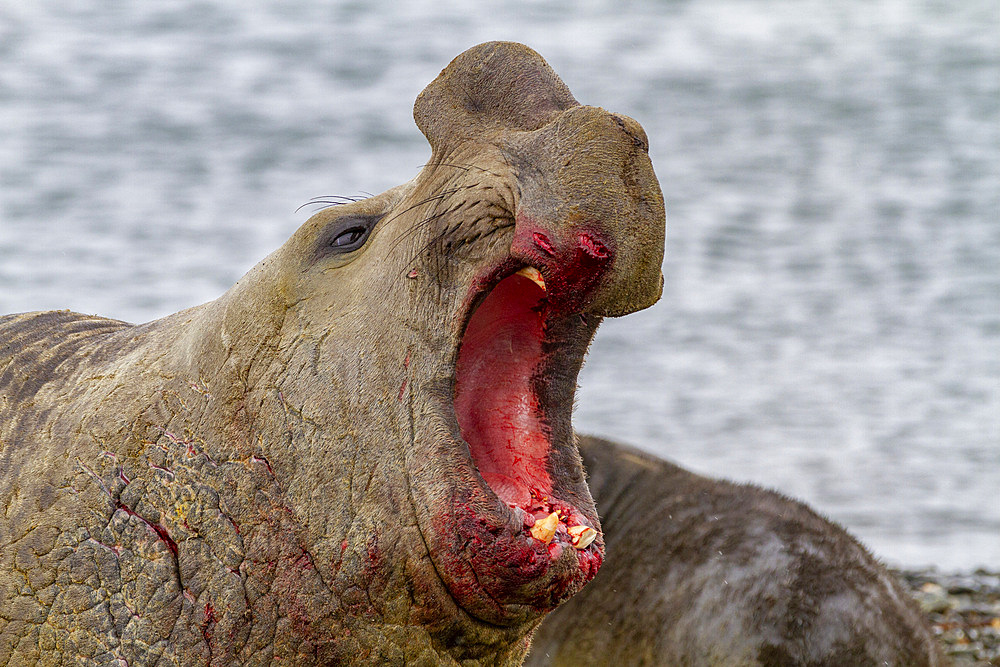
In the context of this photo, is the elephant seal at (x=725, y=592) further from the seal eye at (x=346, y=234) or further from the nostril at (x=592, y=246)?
the nostril at (x=592, y=246)

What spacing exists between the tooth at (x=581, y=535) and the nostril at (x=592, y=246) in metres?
0.56

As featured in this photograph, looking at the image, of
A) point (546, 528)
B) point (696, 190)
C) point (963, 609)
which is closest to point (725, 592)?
point (963, 609)

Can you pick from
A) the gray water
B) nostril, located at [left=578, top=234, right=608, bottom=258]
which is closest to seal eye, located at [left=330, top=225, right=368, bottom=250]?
nostril, located at [left=578, top=234, right=608, bottom=258]

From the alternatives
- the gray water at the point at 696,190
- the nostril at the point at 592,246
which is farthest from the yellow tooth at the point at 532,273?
the gray water at the point at 696,190

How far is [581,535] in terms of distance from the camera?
242 cm

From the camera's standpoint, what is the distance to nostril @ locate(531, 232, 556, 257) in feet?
7.54

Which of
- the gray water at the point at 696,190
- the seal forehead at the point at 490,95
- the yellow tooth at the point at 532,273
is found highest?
the gray water at the point at 696,190

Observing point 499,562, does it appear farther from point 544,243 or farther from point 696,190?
point 696,190

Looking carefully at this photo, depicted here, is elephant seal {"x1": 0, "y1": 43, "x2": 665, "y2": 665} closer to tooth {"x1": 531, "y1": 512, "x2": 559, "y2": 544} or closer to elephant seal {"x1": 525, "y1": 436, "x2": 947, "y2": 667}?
tooth {"x1": 531, "y1": 512, "x2": 559, "y2": 544}

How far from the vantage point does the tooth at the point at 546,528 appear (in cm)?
239

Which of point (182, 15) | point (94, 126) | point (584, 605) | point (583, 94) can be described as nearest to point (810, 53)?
point (583, 94)

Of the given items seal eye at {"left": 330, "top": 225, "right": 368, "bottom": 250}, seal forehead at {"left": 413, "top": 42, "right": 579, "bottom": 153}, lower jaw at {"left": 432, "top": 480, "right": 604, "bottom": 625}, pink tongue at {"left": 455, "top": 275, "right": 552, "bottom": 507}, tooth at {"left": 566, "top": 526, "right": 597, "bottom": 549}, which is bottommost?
lower jaw at {"left": 432, "top": 480, "right": 604, "bottom": 625}

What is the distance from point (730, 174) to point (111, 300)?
9.04 m

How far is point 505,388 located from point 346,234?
1.73 feet
